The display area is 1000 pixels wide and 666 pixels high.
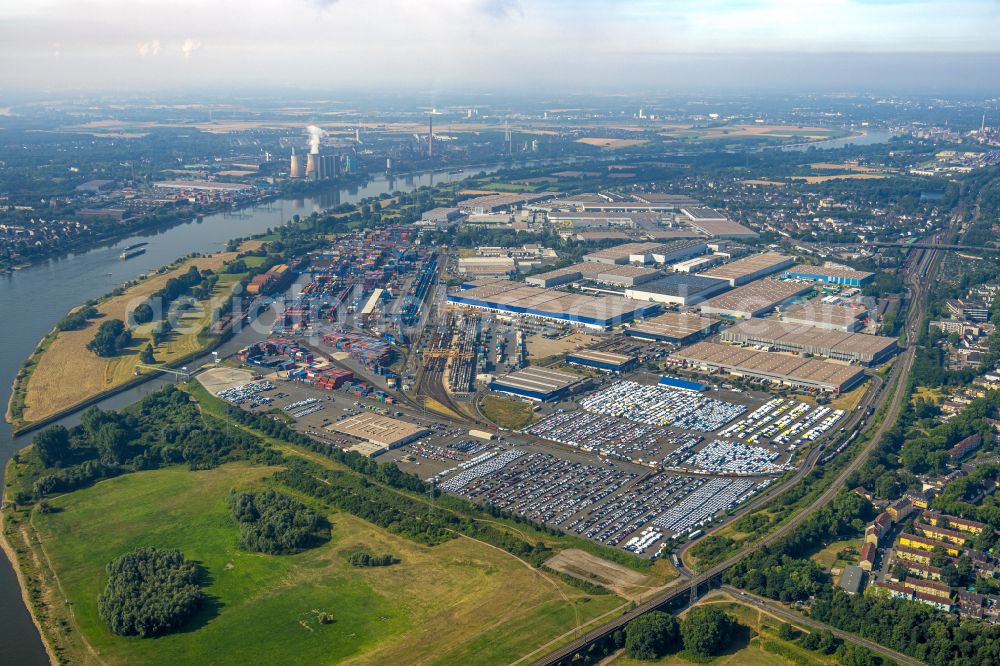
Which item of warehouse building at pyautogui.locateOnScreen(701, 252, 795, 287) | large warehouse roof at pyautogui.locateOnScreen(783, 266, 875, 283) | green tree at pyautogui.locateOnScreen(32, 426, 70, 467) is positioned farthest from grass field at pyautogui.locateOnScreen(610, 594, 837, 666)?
large warehouse roof at pyautogui.locateOnScreen(783, 266, 875, 283)

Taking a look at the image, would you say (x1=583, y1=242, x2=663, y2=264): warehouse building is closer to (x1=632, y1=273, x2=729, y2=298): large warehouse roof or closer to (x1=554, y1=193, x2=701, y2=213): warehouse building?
(x1=632, y1=273, x2=729, y2=298): large warehouse roof

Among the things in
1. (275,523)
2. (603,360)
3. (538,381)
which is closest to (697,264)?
(603,360)

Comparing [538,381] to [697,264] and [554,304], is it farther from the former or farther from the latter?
[697,264]

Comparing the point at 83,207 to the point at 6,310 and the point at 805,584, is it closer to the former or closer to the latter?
the point at 6,310

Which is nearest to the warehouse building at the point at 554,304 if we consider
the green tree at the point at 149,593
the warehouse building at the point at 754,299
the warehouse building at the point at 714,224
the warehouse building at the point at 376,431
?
the warehouse building at the point at 754,299

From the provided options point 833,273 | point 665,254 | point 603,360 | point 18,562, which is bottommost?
point 18,562

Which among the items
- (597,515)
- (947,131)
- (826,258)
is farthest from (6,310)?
(947,131)

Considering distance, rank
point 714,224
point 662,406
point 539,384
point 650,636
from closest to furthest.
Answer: point 650,636
point 662,406
point 539,384
point 714,224

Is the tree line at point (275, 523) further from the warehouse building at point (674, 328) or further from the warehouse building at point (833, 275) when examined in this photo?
the warehouse building at point (833, 275)
